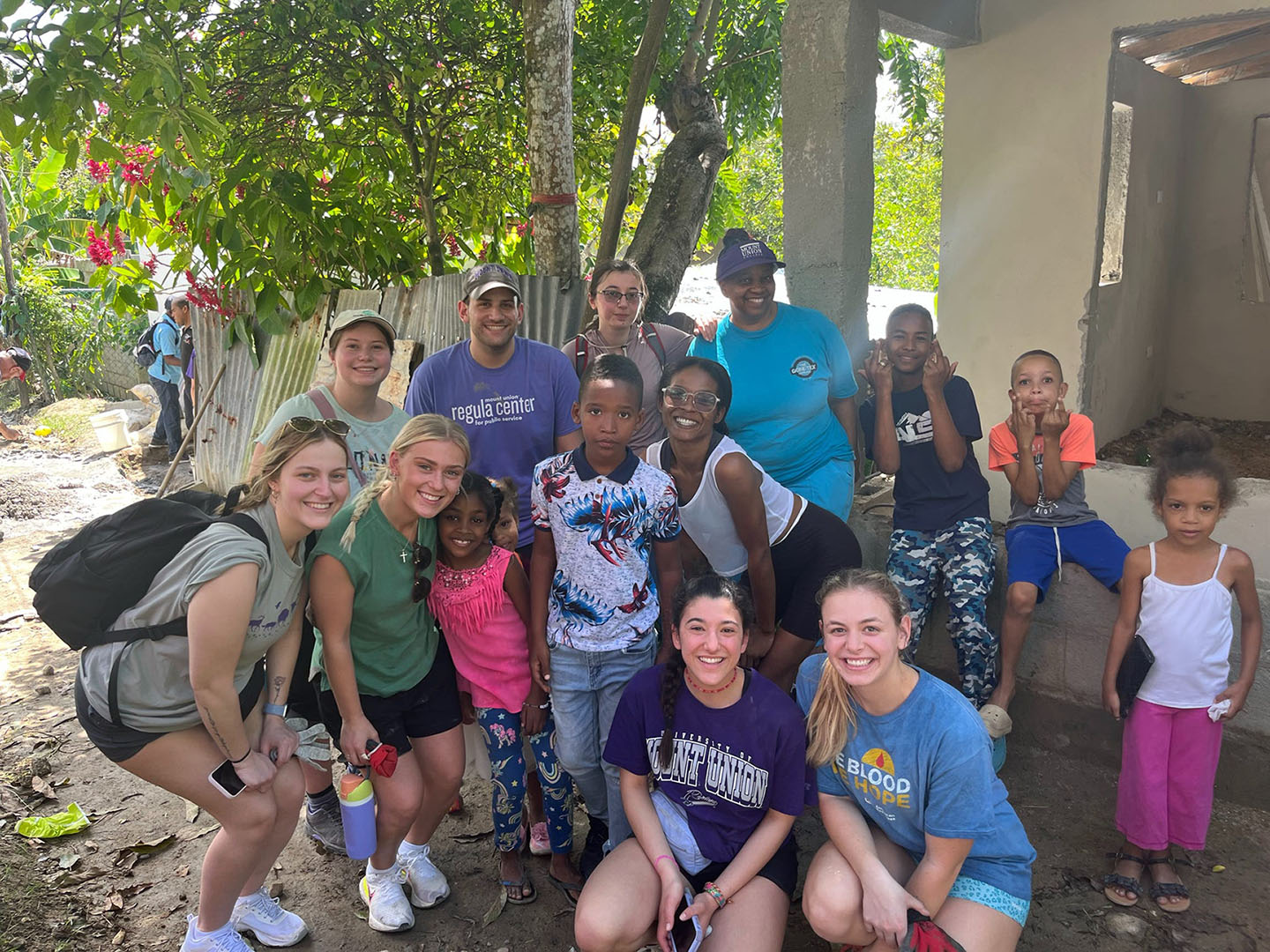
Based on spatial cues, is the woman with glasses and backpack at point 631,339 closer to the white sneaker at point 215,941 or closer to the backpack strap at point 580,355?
the backpack strap at point 580,355

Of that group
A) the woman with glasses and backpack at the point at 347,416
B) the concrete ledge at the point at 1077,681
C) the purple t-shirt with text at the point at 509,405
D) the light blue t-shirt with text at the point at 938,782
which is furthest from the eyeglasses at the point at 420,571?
the concrete ledge at the point at 1077,681

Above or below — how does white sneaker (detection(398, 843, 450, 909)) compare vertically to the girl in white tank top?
below

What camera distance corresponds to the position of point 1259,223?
22.0 feet

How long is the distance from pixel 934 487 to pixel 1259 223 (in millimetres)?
4899

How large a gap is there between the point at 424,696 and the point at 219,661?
0.75 m

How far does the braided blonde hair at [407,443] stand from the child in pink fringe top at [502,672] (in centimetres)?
20

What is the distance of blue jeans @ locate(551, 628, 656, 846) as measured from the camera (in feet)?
9.70

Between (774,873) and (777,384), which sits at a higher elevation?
(777,384)

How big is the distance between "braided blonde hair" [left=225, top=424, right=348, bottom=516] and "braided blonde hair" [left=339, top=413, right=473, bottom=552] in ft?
0.72

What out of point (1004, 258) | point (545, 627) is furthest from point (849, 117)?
point (545, 627)

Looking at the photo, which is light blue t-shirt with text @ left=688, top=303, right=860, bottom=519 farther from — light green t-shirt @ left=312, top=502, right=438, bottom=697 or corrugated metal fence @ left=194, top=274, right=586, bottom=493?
corrugated metal fence @ left=194, top=274, right=586, bottom=493

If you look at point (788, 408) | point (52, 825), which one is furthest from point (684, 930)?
point (52, 825)

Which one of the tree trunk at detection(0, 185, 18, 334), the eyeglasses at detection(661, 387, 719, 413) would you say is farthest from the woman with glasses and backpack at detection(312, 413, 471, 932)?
the tree trunk at detection(0, 185, 18, 334)

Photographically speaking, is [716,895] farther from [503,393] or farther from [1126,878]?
[503,393]
